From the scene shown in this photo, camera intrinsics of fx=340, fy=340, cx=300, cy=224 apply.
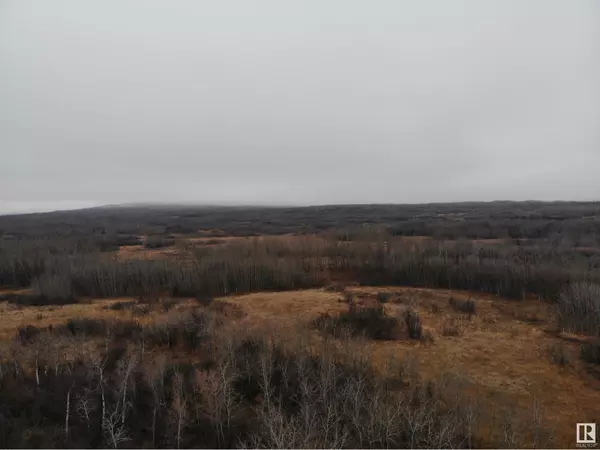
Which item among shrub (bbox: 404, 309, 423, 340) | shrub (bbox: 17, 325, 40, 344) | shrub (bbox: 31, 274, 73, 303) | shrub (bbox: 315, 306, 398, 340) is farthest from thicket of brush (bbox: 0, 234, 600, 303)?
shrub (bbox: 404, 309, 423, 340)

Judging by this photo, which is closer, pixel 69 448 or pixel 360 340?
pixel 69 448

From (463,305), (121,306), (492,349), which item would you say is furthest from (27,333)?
(463,305)

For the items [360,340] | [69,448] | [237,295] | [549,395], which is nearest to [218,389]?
[69,448]

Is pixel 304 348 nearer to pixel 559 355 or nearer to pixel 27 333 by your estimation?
pixel 559 355

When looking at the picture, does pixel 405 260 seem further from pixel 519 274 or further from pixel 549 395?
pixel 549 395

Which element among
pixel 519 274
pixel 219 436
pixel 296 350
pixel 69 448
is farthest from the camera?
pixel 519 274

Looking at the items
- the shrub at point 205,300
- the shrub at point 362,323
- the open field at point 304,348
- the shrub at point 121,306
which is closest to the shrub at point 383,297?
the open field at point 304,348

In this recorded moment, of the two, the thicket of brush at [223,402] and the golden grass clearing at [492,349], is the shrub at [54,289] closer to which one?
the thicket of brush at [223,402]
